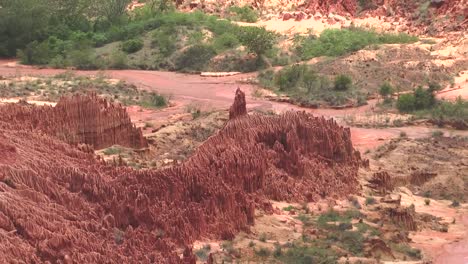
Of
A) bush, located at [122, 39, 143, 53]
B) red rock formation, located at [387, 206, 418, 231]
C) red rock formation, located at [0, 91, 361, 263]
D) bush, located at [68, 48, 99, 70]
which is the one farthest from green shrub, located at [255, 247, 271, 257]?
bush, located at [122, 39, 143, 53]

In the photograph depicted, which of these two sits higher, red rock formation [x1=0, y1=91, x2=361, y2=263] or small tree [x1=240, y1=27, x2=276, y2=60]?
small tree [x1=240, y1=27, x2=276, y2=60]

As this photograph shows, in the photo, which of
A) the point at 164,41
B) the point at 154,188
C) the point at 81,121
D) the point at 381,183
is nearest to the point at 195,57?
the point at 164,41

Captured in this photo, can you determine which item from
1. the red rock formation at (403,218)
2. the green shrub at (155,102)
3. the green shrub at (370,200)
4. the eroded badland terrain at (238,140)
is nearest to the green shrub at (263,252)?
the eroded badland terrain at (238,140)

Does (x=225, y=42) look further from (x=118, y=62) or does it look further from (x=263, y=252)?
(x=263, y=252)

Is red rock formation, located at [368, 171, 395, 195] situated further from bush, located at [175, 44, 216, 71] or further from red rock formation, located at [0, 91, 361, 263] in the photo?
bush, located at [175, 44, 216, 71]

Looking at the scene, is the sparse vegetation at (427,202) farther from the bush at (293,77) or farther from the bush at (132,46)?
the bush at (132,46)
